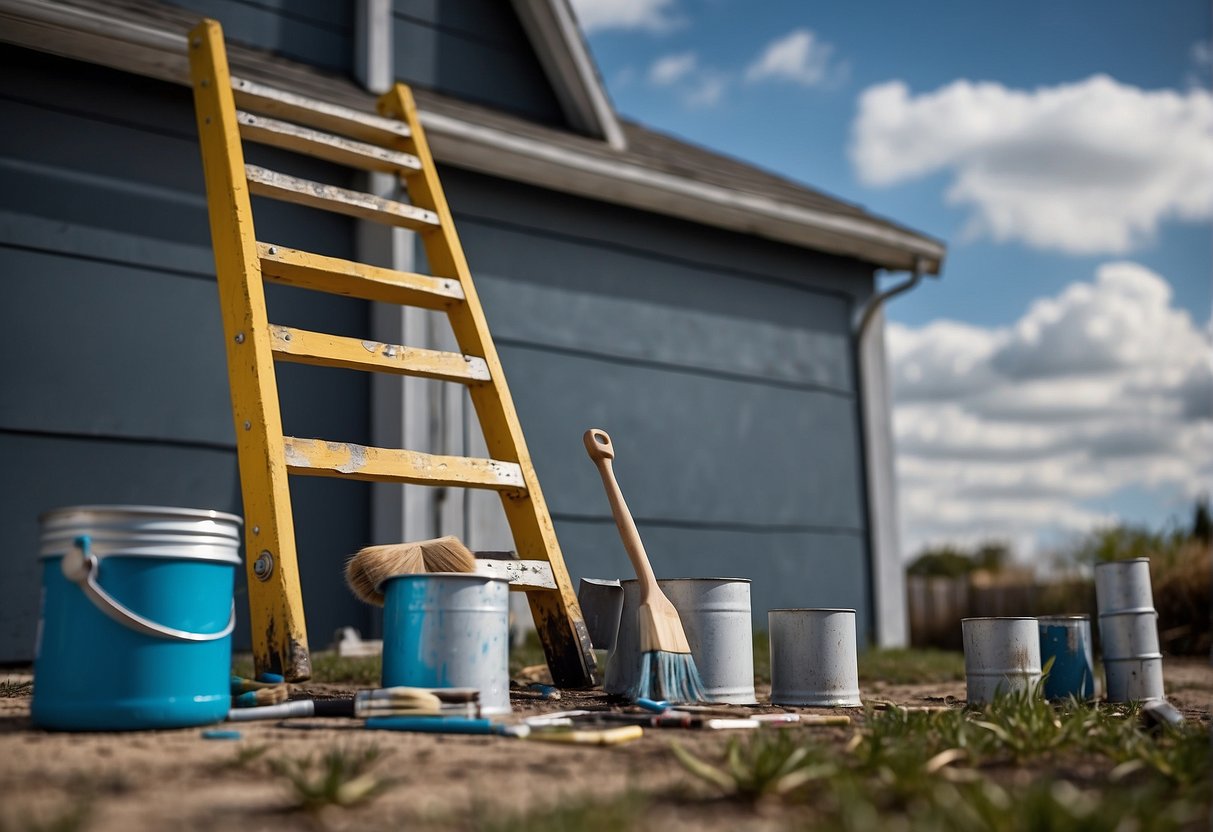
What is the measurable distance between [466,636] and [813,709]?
3.35ft

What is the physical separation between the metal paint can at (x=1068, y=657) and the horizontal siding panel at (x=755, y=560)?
3005 mm

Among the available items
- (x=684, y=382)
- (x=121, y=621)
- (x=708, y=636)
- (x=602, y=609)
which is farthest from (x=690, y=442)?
(x=121, y=621)

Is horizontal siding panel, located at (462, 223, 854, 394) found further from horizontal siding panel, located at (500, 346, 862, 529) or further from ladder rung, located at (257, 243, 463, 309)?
ladder rung, located at (257, 243, 463, 309)

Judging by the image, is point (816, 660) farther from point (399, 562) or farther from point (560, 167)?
point (560, 167)

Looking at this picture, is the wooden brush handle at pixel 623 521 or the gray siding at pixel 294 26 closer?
the wooden brush handle at pixel 623 521

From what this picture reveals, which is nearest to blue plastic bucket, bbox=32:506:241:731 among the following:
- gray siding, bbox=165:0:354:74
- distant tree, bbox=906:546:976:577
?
gray siding, bbox=165:0:354:74

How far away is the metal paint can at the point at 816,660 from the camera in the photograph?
3.10 m

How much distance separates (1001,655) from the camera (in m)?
3.12

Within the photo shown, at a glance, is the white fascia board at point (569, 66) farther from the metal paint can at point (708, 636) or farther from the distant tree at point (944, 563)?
the distant tree at point (944, 563)

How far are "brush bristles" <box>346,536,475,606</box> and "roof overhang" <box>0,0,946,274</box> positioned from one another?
300 cm

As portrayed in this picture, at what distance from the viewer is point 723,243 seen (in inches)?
278

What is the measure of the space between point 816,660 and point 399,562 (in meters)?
1.20

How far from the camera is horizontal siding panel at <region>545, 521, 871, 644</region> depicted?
6176 millimetres

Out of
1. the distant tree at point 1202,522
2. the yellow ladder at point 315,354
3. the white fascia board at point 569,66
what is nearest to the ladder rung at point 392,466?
the yellow ladder at point 315,354
